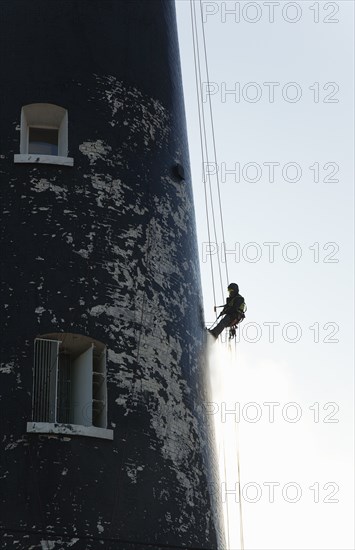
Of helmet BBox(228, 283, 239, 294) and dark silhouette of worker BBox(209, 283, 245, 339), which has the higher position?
helmet BBox(228, 283, 239, 294)

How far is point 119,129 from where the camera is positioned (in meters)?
22.5

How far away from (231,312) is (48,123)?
4.77 metres

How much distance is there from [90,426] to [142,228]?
3908 millimetres

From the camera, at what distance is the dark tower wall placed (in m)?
18.9

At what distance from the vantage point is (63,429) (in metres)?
19.0

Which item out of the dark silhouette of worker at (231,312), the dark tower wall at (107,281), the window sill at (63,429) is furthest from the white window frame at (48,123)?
the window sill at (63,429)

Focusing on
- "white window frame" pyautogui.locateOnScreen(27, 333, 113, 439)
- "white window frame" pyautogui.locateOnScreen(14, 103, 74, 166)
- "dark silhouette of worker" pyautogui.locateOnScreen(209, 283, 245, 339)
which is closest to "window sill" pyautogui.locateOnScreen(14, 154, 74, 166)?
"white window frame" pyautogui.locateOnScreen(14, 103, 74, 166)

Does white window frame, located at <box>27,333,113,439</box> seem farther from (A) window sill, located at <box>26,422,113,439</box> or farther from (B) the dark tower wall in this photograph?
(B) the dark tower wall

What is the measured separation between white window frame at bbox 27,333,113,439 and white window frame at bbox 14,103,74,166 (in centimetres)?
313

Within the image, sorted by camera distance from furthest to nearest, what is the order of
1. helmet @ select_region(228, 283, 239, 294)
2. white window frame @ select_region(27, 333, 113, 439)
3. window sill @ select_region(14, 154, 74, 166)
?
helmet @ select_region(228, 283, 239, 294), window sill @ select_region(14, 154, 74, 166), white window frame @ select_region(27, 333, 113, 439)

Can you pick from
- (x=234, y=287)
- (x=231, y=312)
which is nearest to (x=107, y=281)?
(x=231, y=312)

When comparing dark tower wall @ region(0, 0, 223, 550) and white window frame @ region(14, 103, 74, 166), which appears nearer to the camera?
dark tower wall @ region(0, 0, 223, 550)

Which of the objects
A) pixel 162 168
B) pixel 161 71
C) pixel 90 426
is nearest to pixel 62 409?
pixel 90 426

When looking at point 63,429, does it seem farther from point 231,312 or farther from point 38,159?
point 231,312
